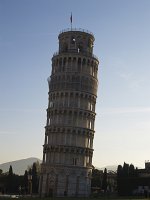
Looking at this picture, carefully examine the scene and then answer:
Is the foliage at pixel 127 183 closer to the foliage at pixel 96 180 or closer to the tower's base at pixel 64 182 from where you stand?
the tower's base at pixel 64 182

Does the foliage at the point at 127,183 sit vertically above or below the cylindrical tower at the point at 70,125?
below

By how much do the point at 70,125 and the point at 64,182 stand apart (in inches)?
465

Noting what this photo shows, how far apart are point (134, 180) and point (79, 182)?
1722cm

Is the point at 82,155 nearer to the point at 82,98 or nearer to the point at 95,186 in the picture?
the point at 82,98

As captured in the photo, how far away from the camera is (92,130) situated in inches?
3494

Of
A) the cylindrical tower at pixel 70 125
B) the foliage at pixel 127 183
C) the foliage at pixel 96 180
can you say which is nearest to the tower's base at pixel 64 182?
the cylindrical tower at pixel 70 125

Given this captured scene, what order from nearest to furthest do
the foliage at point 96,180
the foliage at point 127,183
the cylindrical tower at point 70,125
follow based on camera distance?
the cylindrical tower at point 70,125 → the foliage at point 127,183 → the foliage at point 96,180

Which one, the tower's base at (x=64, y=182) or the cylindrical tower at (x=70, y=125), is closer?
the tower's base at (x=64, y=182)

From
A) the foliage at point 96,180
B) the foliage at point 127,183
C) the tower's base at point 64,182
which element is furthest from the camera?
the foliage at point 96,180

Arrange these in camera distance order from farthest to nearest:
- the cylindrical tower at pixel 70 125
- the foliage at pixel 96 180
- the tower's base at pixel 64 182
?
the foliage at pixel 96 180 → the cylindrical tower at pixel 70 125 → the tower's base at pixel 64 182

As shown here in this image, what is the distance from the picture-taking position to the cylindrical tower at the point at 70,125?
8475 cm

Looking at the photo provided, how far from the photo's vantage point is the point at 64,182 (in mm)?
83938

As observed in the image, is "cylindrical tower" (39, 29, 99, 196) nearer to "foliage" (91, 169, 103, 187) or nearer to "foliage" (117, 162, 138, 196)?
"foliage" (117, 162, 138, 196)

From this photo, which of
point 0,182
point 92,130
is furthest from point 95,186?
point 92,130
